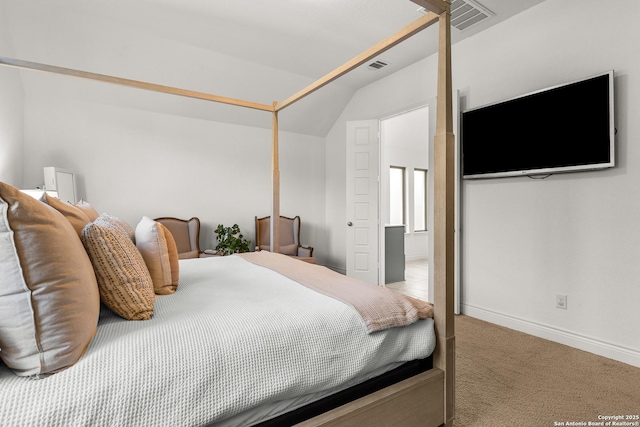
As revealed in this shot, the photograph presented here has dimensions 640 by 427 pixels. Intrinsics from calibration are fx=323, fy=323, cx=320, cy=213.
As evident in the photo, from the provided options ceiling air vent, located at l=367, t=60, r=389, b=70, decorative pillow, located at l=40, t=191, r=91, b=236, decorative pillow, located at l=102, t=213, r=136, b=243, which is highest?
ceiling air vent, located at l=367, t=60, r=389, b=70

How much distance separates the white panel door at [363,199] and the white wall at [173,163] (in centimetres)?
109

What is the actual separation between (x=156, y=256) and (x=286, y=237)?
11.1 feet

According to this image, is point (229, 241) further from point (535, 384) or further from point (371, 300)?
point (535, 384)

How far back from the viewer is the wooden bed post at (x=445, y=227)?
1482 millimetres

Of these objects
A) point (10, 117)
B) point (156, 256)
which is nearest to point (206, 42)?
point (10, 117)

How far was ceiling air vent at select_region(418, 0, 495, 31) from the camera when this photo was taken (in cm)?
277

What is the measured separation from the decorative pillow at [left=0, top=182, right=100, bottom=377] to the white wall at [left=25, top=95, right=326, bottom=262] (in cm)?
340

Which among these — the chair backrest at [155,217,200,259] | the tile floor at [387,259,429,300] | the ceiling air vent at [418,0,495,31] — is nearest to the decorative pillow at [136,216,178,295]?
the chair backrest at [155,217,200,259]

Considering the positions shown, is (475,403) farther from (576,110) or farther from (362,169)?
(362,169)

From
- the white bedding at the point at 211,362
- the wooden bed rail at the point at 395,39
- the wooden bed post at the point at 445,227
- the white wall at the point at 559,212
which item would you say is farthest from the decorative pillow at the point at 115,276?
the white wall at the point at 559,212

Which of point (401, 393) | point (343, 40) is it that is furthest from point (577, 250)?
point (343, 40)

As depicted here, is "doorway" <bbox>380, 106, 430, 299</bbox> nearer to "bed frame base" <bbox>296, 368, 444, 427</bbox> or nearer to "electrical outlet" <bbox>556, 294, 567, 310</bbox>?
"electrical outlet" <bbox>556, 294, 567, 310</bbox>

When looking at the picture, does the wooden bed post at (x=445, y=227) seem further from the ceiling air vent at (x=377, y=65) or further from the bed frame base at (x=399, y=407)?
the ceiling air vent at (x=377, y=65)

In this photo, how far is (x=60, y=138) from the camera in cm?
361
